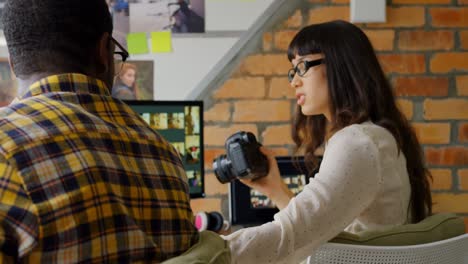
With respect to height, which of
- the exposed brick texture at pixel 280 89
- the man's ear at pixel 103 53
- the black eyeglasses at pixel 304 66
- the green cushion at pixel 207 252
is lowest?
the green cushion at pixel 207 252

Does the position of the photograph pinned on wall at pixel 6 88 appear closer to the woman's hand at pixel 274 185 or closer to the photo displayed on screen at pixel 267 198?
the photo displayed on screen at pixel 267 198

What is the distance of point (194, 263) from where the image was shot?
763 millimetres

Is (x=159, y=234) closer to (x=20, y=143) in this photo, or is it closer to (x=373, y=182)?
(x=20, y=143)

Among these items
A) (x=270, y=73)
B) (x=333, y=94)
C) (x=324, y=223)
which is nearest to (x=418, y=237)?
(x=324, y=223)

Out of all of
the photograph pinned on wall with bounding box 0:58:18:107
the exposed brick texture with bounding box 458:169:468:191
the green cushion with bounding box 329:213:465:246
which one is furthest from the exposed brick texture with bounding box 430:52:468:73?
the photograph pinned on wall with bounding box 0:58:18:107

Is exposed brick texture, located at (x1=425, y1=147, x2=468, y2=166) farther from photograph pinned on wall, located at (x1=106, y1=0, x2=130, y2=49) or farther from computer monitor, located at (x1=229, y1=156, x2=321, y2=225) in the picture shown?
photograph pinned on wall, located at (x1=106, y1=0, x2=130, y2=49)

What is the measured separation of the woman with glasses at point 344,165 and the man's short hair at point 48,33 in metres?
0.51

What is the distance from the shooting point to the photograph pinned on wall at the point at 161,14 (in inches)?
98.5

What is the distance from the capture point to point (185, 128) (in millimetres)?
2209

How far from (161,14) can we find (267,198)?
857 mm

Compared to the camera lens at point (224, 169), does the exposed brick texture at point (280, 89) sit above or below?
above

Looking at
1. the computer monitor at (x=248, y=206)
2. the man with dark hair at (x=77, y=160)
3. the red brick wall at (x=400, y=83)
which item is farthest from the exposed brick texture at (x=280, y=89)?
the man with dark hair at (x=77, y=160)

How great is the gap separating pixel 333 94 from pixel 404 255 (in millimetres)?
547

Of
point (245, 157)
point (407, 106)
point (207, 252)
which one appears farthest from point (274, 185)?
point (407, 106)
